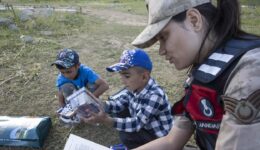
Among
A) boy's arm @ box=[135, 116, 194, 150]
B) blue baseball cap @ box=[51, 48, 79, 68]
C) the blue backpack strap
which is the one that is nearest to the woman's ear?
the blue backpack strap

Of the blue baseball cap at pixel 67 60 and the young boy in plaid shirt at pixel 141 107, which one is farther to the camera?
the blue baseball cap at pixel 67 60

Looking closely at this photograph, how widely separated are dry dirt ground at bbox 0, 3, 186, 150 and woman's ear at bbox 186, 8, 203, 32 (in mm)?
2011

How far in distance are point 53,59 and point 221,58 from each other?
4.24 meters

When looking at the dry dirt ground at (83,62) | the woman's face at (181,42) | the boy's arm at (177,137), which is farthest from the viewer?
the dry dirt ground at (83,62)

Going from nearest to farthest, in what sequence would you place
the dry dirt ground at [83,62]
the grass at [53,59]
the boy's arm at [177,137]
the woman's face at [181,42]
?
1. the woman's face at [181,42]
2. the boy's arm at [177,137]
3. the dry dirt ground at [83,62]
4. the grass at [53,59]

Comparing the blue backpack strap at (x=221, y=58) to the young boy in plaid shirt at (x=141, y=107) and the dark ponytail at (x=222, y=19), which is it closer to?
the dark ponytail at (x=222, y=19)

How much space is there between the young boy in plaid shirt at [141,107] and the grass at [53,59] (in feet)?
1.87

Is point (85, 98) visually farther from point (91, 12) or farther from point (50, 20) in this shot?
point (91, 12)

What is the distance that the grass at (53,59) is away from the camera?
370cm

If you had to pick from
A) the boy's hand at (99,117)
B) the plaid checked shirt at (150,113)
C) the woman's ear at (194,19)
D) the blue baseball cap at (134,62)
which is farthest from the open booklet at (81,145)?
the woman's ear at (194,19)

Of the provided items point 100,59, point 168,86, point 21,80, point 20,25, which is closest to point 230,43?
point 168,86

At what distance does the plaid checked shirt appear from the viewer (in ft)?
8.40

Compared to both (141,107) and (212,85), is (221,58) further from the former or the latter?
(141,107)

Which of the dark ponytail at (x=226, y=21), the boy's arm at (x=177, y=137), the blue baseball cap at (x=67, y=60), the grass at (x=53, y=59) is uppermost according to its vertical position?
the dark ponytail at (x=226, y=21)
